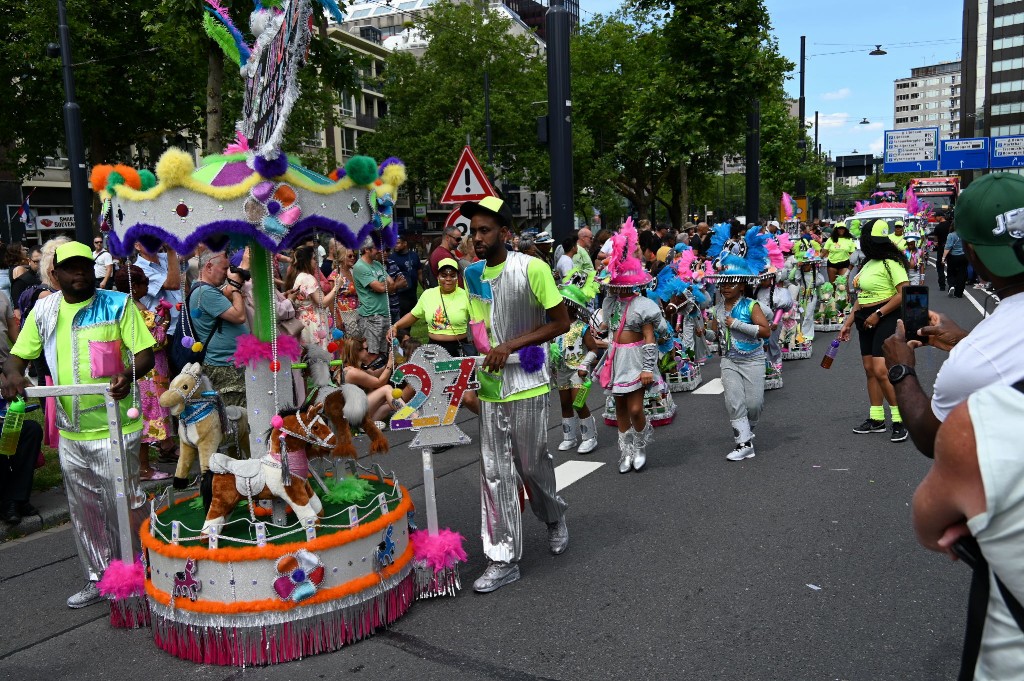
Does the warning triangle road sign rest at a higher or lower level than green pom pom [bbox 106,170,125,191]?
higher

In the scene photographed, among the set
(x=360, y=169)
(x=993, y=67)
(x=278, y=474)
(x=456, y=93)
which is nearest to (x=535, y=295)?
(x=360, y=169)

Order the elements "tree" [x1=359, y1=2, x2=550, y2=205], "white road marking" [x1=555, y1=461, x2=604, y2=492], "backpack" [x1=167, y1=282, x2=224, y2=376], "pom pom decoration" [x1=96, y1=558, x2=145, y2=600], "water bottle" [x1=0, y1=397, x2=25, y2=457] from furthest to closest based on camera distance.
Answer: "tree" [x1=359, y1=2, x2=550, y2=205]
"white road marking" [x1=555, y1=461, x2=604, y2=492]
"backpack" [x1=167, y1=282, x2=224, y2=376]
"water bottle" [x1=0, y1=397, x2=25, y2=457]
"pom pom decoration" [x1=96, y1=558, x2=145, y2=600]

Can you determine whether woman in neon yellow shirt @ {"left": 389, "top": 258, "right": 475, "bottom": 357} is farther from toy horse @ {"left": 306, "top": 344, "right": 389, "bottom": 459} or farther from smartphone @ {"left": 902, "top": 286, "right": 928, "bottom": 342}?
smartphone @ {"left": 902, "top": 286, "right": 928, "bottom": 342}

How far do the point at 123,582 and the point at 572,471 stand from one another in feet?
12.0

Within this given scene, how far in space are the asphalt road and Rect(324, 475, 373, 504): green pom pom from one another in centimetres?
67

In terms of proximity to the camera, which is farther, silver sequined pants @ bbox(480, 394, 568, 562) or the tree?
the tree

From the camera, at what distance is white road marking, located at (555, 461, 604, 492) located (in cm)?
673

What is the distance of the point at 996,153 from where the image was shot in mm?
44344

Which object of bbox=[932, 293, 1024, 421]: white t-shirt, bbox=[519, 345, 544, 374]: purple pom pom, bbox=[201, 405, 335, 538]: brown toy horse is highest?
bbox=[932, 293, 1024, 421]: white t-shirt

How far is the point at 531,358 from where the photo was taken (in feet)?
15.3

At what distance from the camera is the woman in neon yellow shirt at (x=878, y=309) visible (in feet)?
24.2

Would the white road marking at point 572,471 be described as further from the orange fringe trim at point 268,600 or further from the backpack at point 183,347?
the backpack at point 183,347

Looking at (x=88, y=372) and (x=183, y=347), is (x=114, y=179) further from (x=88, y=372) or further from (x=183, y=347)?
(x=183, y=347)

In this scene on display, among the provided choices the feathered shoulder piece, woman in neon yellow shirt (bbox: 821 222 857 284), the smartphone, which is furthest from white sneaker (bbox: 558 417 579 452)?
woman in neon yellow shirt (bbox: 821 222 857 284)
